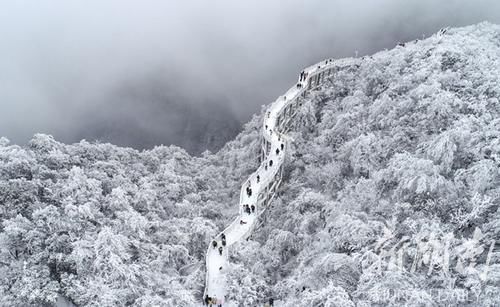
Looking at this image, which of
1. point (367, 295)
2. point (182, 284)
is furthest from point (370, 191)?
point (182, 284)

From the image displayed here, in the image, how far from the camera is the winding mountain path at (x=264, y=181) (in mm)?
31788

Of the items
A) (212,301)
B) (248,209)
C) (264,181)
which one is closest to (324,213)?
(248,209)

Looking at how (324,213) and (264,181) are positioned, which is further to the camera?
(264,181)

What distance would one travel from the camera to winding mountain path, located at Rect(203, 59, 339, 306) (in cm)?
3179

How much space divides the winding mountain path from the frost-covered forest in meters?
1.07

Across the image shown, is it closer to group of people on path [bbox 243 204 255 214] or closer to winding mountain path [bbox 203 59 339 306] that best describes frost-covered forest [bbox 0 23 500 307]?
winding mountain path [bbox 203 59 339 306]

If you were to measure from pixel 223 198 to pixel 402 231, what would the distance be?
88.8 feet

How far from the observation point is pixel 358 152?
40.2 m

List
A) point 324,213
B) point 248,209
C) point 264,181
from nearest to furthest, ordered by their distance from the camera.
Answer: point 324,213 < point 248,209 < point 264,181

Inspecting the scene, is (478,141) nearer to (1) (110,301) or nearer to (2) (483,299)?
Answer: (2) (483,299)

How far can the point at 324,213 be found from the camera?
35.8 metres

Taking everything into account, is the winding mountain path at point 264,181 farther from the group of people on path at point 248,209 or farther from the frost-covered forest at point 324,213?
the frost-covered forest at point 324,213

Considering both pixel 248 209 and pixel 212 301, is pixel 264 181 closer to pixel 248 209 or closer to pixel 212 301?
pixel 248 209

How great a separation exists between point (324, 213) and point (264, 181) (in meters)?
8.73
